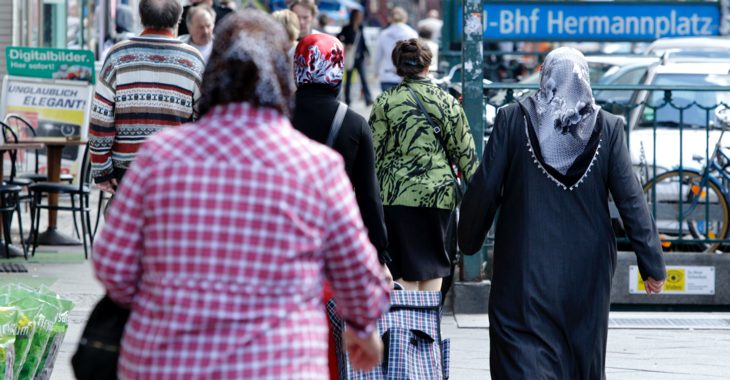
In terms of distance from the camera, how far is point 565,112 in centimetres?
334

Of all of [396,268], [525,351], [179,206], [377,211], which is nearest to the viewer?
[179,206]

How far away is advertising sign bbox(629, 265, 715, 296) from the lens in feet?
21.0

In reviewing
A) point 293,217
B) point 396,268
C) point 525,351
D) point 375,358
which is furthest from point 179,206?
point 396,268

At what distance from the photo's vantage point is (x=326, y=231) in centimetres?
197

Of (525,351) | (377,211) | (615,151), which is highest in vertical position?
(615,151)

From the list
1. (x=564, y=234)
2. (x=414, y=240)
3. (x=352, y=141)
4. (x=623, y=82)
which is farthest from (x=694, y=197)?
(x=352, y=141)

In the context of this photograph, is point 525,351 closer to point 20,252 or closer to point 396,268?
point 396,268

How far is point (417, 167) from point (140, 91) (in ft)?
4.91

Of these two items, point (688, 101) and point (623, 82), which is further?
point (623, 82)

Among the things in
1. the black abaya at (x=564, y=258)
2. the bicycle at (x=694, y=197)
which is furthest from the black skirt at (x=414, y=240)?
the bicycle at (x=694, y=197)

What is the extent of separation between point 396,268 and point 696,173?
3.00 m

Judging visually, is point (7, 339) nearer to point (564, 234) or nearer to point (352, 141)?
point (352, 141)

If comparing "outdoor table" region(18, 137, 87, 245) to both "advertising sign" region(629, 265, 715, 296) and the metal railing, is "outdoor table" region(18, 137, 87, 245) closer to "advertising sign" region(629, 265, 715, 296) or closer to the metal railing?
the metal railing

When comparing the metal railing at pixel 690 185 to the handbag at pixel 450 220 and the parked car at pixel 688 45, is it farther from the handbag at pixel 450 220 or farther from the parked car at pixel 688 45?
the parked car at pixel 688 45
